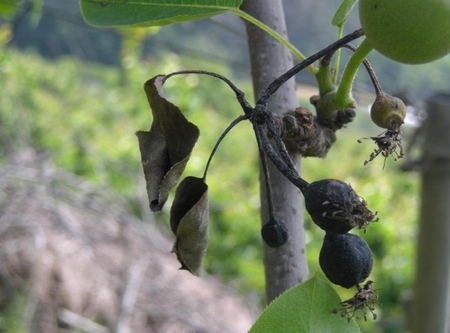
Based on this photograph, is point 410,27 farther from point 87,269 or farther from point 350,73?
point 87,269

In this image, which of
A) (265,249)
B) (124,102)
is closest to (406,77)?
(265,249)

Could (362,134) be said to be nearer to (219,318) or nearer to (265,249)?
(219,318)

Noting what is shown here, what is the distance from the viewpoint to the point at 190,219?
0.57 meters

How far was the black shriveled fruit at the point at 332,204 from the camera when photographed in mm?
437

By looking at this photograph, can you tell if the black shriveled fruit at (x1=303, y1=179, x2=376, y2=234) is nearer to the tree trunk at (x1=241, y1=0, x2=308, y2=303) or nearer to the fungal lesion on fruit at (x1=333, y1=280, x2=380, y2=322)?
the fungal lesion on fruit at (x1=333, y1=280, x2=380, y2=322)

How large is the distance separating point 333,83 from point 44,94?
22.9 feet

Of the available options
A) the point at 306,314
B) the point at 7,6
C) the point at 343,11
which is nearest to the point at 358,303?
the point at 306,314

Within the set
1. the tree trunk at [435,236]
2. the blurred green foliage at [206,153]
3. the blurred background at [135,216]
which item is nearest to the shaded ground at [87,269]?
the blurred background at [135,216]

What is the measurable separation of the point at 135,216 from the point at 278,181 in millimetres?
3201

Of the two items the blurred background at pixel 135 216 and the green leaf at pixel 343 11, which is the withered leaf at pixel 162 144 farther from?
the blurred background at pixel 135 216

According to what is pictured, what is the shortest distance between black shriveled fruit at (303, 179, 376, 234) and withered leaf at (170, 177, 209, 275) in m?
0.15

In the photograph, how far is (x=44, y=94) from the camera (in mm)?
7160

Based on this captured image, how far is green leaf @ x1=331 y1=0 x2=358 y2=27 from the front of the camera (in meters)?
0.59

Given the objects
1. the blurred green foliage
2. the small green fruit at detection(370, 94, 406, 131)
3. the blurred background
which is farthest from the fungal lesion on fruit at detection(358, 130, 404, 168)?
the blurred green foliage
